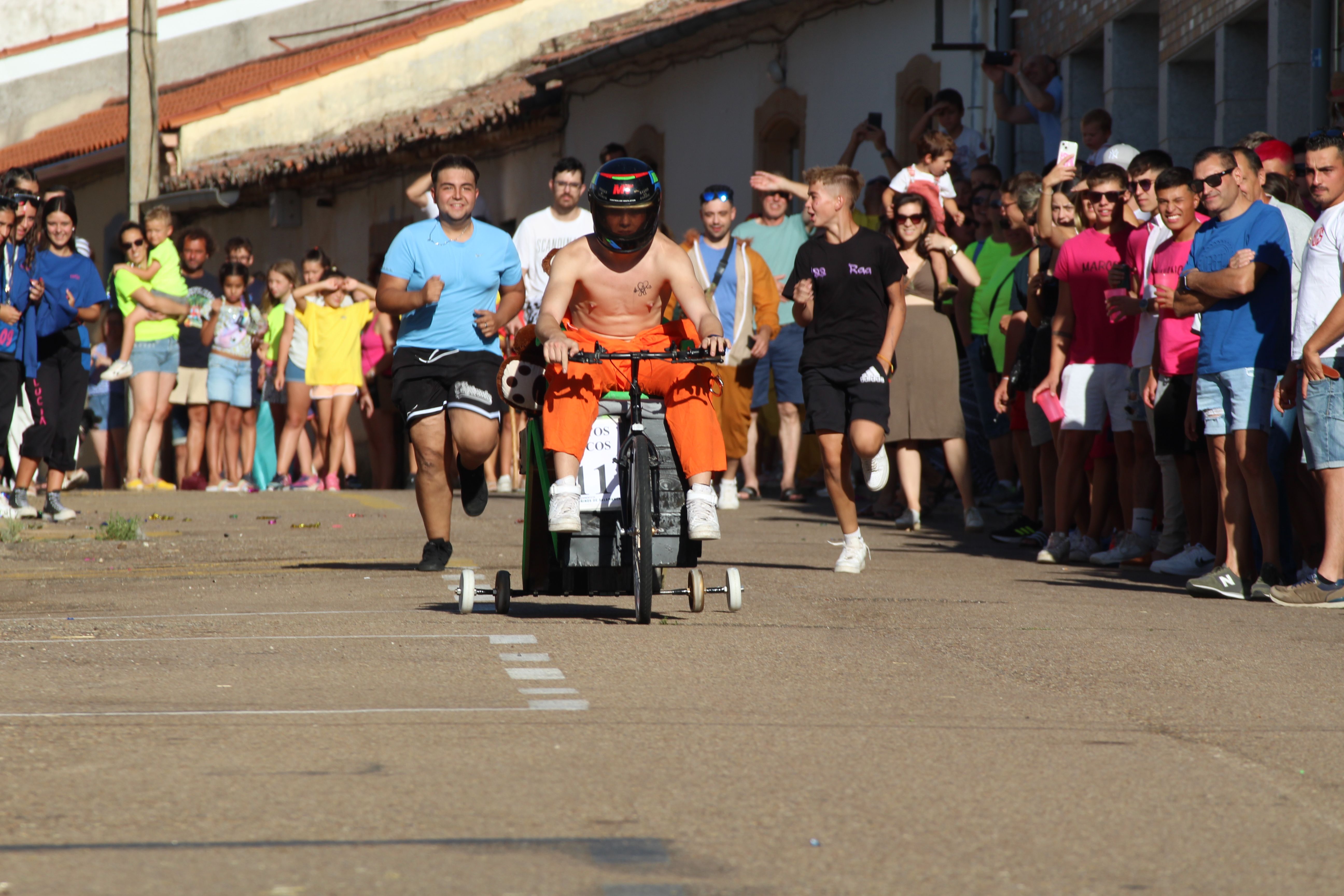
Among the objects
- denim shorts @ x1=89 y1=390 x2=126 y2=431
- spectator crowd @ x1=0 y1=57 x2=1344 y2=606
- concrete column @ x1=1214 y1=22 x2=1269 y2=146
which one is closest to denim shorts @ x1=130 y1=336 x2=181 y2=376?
spectator crowd @ x1=0 y1=57 x2=1344 y2=606

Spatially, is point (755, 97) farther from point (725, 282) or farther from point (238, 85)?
point (238, 85)

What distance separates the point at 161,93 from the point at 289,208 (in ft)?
28.1

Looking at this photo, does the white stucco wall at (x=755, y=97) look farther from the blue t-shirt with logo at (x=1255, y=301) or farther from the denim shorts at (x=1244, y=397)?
the denim shorts at (x=1244, y=397)

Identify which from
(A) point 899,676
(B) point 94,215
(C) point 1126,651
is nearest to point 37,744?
(A) point 899,676

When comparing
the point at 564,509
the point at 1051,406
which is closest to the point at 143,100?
the point at 1051,406

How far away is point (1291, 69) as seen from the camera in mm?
14875

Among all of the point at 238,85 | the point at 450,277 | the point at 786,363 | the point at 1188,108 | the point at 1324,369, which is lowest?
the point at 1324,369

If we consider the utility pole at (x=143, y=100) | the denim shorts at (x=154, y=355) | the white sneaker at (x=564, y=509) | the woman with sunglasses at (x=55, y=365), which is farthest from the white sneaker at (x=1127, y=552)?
the utility pole at (x=143, y=100)

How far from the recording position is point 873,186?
15922mm

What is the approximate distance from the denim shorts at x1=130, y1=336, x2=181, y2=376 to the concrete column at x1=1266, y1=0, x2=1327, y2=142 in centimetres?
943

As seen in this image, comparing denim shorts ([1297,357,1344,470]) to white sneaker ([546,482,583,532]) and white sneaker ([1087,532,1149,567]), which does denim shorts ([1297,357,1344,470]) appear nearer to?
white sneaker ([1087,532,1149,567])

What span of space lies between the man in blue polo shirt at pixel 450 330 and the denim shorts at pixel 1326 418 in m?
3.87

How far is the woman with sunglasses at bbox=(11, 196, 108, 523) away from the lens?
13633 millimetres

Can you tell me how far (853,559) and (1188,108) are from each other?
27.9 ft
